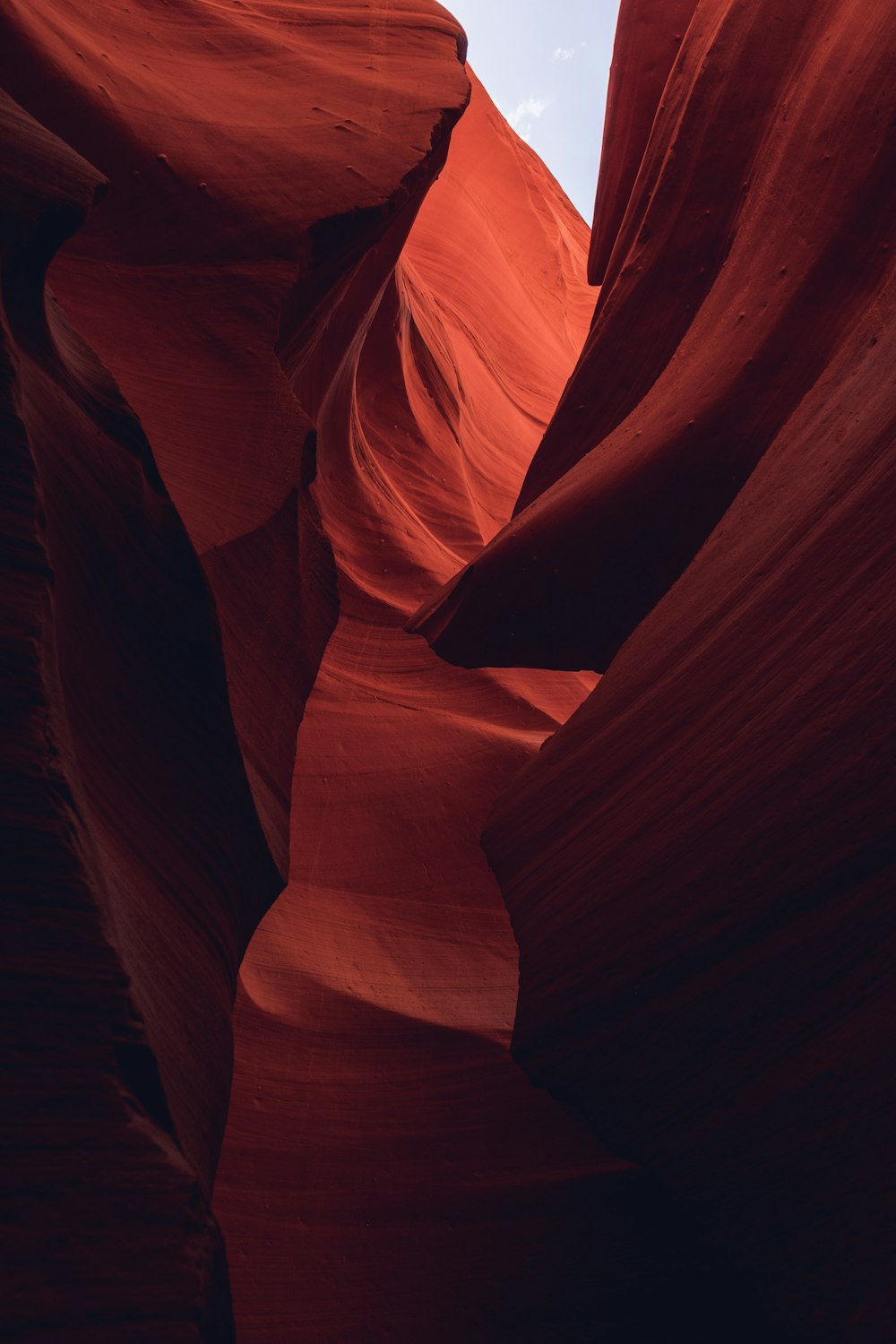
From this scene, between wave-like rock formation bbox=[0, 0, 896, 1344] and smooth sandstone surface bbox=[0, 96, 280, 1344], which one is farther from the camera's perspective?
wave-like rock formation bbox=[0, 0, 896, 1344]

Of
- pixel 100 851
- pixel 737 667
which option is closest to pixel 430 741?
pixel 737 667

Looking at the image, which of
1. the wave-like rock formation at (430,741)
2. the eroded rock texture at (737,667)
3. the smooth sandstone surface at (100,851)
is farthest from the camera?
the eroded rock texture at (737,667)

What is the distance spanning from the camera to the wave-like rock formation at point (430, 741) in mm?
942

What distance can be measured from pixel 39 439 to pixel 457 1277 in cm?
118

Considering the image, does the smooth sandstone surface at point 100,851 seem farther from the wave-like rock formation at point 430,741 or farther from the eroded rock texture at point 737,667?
the eroded rock texture at point 737,667

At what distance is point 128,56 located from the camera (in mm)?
1677

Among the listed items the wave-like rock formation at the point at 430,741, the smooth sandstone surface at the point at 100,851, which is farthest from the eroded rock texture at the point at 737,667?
the smooth sandstone surface at the point at 100,851

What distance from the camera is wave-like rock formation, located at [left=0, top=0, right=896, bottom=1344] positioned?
94 cm

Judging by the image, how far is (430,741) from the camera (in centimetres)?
222

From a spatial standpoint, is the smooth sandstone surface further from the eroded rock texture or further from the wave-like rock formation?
the eroded rock texture

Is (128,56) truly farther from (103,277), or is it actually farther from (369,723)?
(369,723)

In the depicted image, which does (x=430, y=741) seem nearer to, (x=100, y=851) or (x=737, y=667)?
(x=737, y=667)

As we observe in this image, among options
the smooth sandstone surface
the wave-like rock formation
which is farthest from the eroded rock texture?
the smooth sandstone surface

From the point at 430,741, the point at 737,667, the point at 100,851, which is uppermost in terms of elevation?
the point at 737,667
